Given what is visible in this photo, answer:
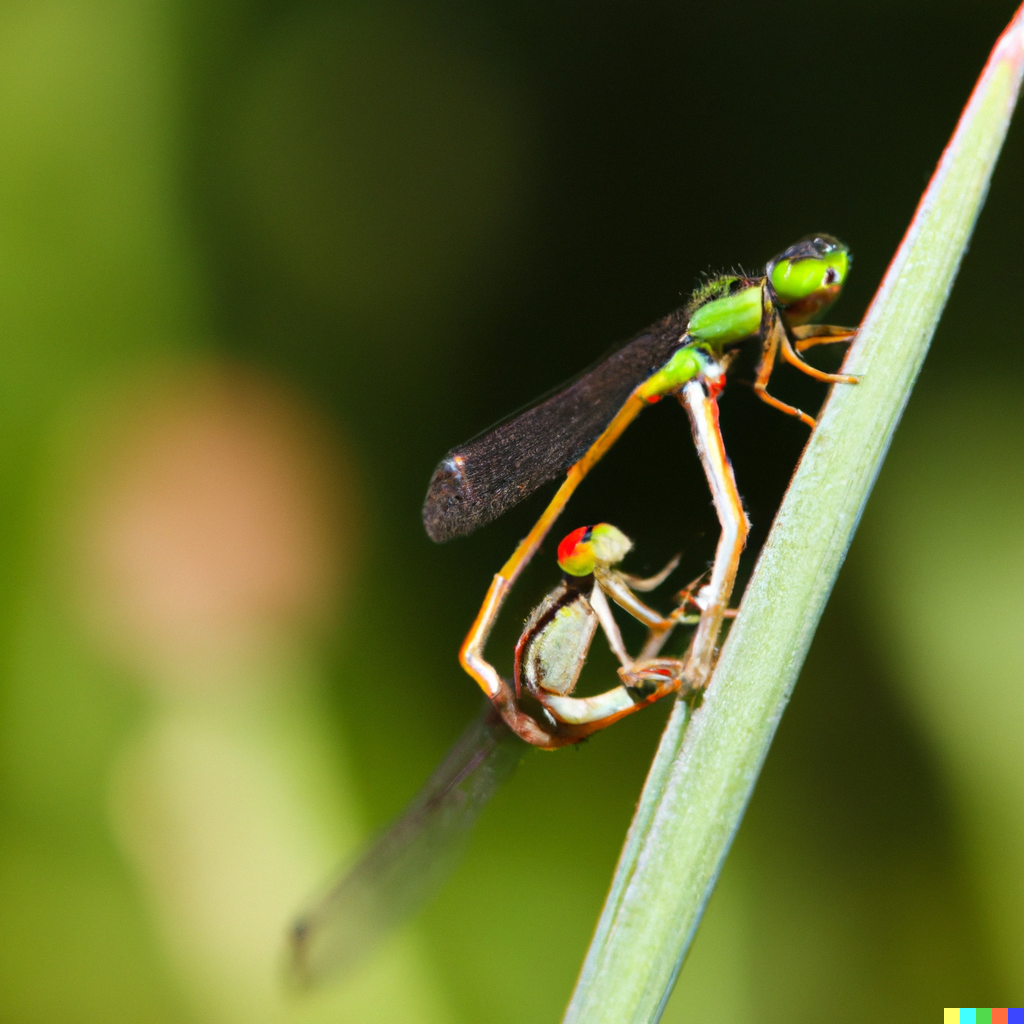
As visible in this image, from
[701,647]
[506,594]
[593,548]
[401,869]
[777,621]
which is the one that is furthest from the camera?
[401,869]

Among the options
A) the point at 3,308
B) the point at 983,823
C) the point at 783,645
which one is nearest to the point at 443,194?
the point at 3,308

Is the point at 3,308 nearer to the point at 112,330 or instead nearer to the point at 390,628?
the point at 112,330

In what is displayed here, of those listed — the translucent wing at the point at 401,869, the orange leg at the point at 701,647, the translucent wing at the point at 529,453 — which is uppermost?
the translucent wing at the point at 529,453

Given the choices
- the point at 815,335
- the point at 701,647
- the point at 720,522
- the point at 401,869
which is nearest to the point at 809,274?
the point at 815,335

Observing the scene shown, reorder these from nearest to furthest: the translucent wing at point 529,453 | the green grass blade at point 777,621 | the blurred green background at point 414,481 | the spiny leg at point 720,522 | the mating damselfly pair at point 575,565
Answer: the green grass blade at point 777,621
the spiny leg at point 720,522
the mating damselfly pair at point 575,565
the translucent wing at point 529,453
the blurred green background at point 414,481

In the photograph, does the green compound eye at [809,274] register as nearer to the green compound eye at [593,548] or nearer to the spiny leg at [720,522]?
the spiny leg at [720,522]

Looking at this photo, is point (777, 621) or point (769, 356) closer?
point (777, 621)

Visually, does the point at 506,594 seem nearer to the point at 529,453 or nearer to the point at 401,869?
the point at 529,453

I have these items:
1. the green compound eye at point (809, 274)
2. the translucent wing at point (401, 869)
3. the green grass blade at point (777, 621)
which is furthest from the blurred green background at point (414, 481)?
the green grass blade at point (777, 621)
